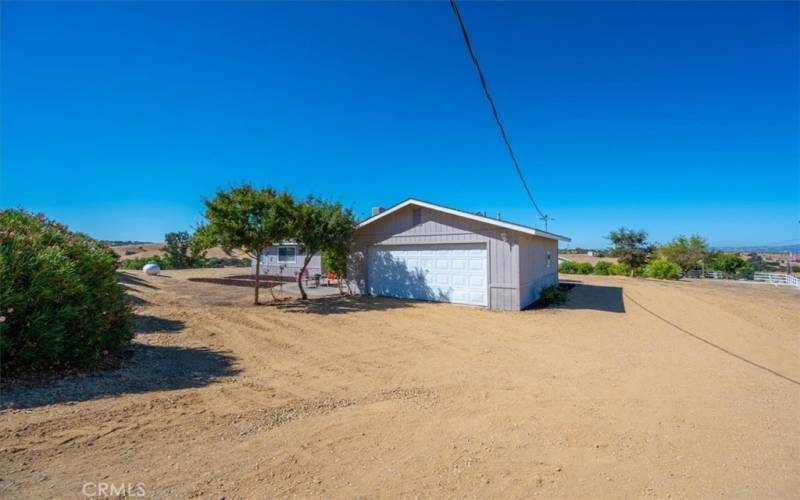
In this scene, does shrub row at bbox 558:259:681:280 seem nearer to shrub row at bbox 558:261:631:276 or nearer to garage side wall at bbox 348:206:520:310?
shrub row at bbox 558:261:631:276

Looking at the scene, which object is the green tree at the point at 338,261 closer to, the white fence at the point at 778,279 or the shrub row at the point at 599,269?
the shrub row at the point at 599,269

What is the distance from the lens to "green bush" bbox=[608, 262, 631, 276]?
25328 millimetres

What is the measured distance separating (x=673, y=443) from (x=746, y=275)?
29.4 meters

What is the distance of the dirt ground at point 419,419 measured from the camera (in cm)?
271

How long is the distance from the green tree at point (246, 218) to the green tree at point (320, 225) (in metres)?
0.43

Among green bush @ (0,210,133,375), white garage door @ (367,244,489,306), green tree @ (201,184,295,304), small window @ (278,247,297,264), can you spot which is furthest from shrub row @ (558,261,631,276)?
green bush @ (0,210,133,375)

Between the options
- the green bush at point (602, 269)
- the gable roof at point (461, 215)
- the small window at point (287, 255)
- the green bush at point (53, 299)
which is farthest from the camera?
the green bush at point (602, 269)

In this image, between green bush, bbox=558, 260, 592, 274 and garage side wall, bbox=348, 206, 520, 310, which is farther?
green bush, bbox=558, 260, 592, 274

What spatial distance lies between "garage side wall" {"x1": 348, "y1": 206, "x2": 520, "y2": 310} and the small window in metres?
10.9

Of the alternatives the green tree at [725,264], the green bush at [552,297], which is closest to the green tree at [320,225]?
the green bush at [552,297]

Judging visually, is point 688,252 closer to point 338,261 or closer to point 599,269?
point 599,269

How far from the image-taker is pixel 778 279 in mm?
21047

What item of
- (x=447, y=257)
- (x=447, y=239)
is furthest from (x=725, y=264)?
(x=447, y=239)

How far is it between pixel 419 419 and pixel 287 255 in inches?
882
